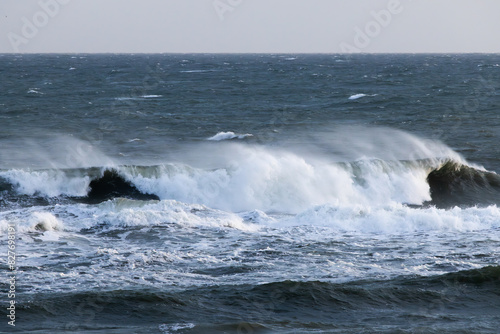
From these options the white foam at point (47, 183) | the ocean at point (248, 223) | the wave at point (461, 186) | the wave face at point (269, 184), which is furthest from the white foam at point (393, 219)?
the white foam at point (47, 183)

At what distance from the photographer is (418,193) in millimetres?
22781

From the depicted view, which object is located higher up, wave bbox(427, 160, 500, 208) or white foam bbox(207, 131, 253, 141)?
white foam bbox(207, 131, 253, 141)

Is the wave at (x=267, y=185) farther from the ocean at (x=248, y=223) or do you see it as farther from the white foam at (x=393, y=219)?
the white foam at (x=393, y=219)

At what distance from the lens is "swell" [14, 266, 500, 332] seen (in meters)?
10.5

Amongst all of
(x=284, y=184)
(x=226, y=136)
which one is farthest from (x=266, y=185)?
(x=226, y=136)

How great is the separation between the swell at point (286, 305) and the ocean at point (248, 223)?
3 cm

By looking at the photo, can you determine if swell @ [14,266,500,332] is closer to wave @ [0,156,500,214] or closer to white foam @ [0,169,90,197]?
wave @ [0,156,500,214]

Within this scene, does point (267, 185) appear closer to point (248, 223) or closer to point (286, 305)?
point (248, 223)

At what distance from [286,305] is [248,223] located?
6.46 metres

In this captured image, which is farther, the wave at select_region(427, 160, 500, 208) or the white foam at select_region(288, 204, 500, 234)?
the wave at select_region(427, 160, 500, 208)

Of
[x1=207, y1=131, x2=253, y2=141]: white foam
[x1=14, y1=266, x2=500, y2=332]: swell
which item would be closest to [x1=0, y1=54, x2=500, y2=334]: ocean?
[x1=14, y1=266, x2=500, y2=332]: swell

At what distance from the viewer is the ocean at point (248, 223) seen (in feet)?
36.0

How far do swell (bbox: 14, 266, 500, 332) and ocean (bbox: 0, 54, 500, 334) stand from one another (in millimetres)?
35

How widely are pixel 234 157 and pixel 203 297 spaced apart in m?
15.2
